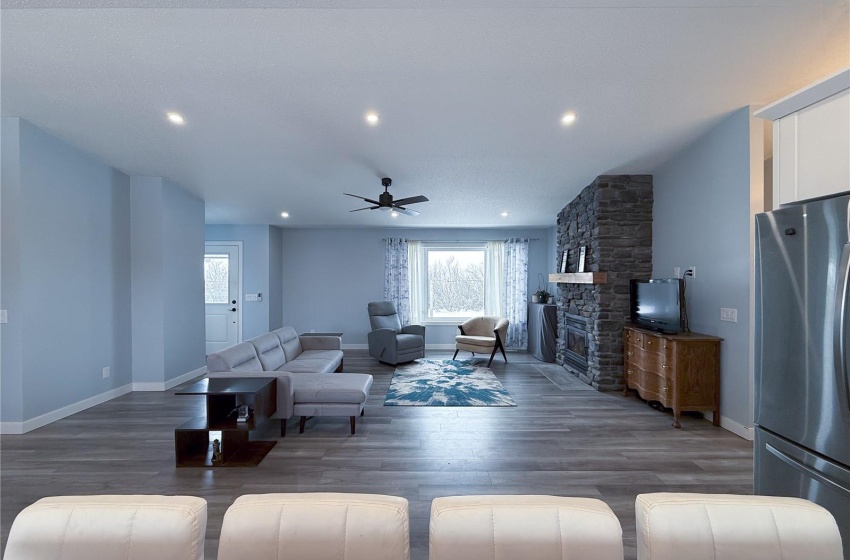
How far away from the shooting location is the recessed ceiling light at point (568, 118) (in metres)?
3.43

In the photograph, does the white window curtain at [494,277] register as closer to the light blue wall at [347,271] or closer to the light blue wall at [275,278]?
the light blue wall at [347,271]

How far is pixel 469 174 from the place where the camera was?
4.79 metres

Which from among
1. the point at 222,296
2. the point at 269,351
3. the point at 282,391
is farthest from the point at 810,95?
the point at 222,296

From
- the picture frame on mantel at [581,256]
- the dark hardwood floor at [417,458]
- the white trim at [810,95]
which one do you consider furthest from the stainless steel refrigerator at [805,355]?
the picture frame on mantel at [581,256]

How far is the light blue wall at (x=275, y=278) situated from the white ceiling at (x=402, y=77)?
2.83 m

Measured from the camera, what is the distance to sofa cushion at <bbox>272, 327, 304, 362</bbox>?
4789 millimetres

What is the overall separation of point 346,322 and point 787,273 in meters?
7.01

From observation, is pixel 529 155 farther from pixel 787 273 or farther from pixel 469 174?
pixel 787 273

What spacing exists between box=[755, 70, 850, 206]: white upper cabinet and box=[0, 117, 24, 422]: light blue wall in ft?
19.2

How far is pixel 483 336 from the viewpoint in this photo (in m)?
6.93

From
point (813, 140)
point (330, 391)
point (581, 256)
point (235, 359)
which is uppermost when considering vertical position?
point (813, 140)

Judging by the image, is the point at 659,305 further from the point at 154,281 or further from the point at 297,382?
the point at 154,281

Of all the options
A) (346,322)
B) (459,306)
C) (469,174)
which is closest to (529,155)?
(469,174)

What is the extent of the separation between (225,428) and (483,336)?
4.79 meters
